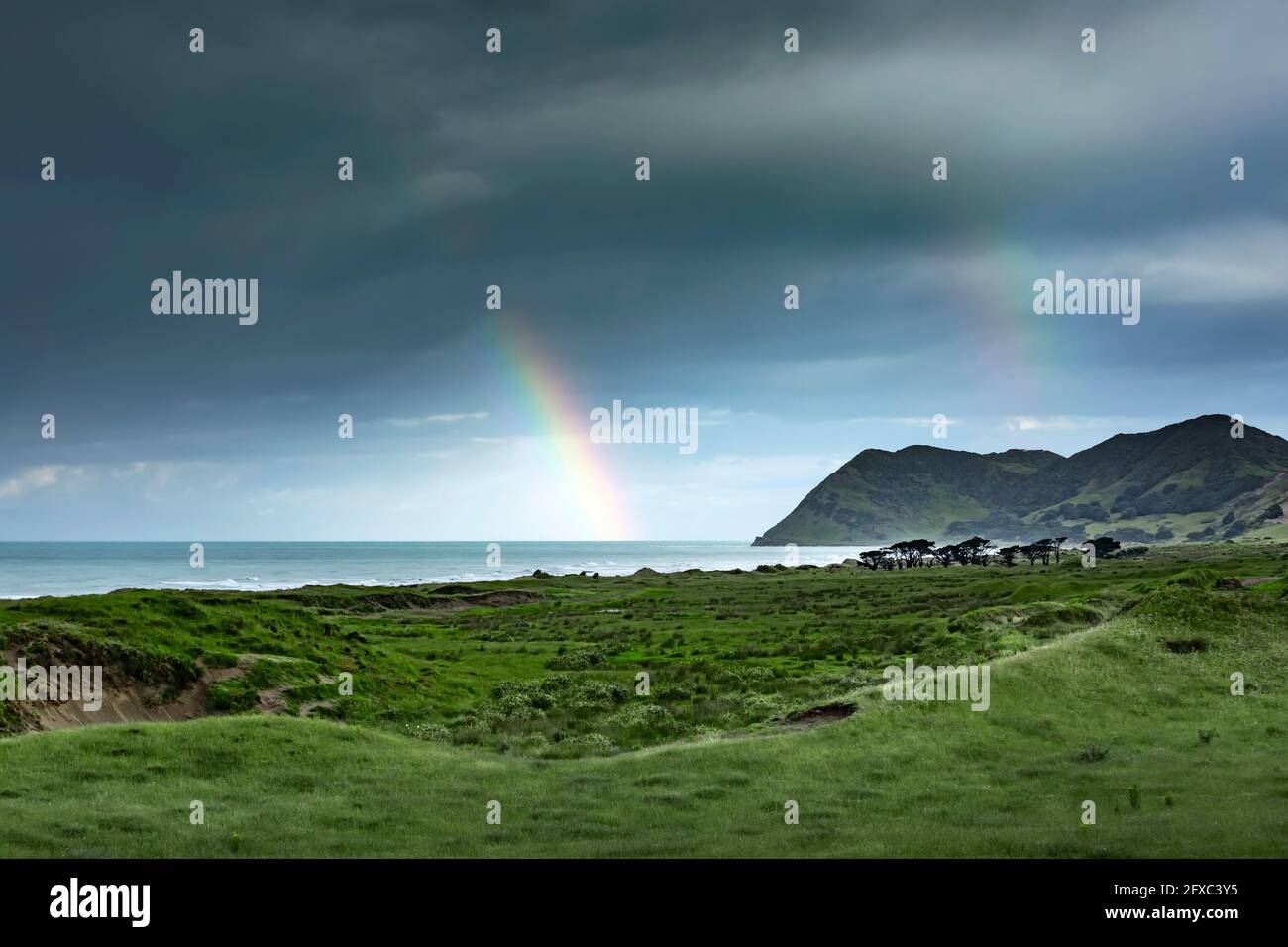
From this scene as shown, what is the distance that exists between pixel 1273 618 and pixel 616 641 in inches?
1945

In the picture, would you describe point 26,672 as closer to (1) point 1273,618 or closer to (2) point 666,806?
(2) point 666,806

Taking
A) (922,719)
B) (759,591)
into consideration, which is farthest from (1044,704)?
(759,591)

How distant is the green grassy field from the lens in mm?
19844

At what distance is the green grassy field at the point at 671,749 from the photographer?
19844 mm

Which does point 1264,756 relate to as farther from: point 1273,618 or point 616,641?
point 616,641

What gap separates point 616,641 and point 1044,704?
5023cm

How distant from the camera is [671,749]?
100ft
